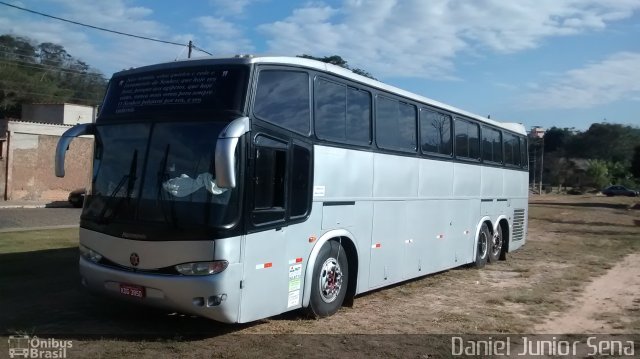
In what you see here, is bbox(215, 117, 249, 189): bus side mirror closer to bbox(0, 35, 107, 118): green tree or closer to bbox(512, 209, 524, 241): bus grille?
bbox(512, 209, 524, 241): bus grille

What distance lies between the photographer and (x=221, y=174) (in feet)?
18.0

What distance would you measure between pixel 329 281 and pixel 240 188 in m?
2.28

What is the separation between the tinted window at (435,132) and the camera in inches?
411

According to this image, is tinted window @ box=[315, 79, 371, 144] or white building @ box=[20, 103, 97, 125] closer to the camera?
tinted window @ box=[315, 79, 371, 144]

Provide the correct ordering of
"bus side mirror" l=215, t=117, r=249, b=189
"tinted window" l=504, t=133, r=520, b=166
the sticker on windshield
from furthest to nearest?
"tinted window" l=504, t=133, r=520, b=166 < the sticker on windshield < "bus side mirror" l=215, t=117, r=249, b=189

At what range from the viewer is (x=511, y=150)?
51.4 ft

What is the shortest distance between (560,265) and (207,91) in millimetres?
10425

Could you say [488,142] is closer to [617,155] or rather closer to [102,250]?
[102,250]

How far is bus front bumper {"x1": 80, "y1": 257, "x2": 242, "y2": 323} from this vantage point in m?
5.95

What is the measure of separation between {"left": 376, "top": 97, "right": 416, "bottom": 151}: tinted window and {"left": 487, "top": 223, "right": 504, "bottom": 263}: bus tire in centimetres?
528

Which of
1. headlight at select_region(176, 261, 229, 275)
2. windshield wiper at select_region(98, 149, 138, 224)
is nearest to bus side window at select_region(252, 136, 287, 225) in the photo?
headlight at select_region(176, 261, 229, 275)

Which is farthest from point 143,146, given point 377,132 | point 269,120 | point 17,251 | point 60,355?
point 17,251

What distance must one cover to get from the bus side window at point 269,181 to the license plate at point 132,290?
1.46 meters

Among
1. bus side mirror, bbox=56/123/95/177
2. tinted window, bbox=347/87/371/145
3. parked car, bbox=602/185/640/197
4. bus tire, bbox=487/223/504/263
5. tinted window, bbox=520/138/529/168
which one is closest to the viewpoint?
bus side mirror, bbox=56/123/95/177
